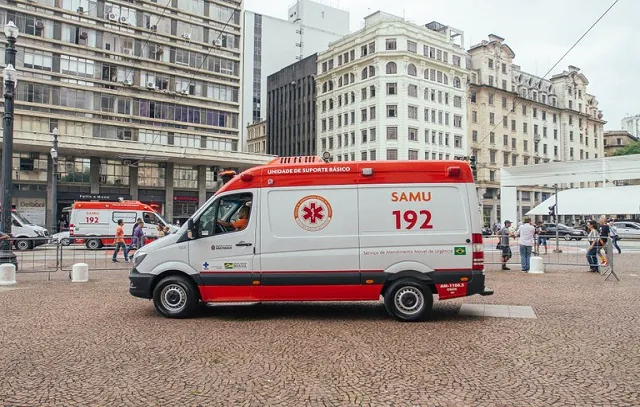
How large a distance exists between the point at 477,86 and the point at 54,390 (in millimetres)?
72103

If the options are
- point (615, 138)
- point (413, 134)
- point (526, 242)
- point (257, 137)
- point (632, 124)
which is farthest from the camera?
point (632, 124)

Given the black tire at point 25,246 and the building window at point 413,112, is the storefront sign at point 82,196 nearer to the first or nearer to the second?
the black tire at point 25,246

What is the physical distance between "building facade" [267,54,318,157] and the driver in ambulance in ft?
202

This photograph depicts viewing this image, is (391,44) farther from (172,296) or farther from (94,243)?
(172,296)

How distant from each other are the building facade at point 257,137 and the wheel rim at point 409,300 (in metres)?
79.8

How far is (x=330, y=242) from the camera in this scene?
7750 millimetres

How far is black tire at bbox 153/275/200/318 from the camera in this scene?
26.1 ft

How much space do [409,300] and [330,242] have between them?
152 centimetres

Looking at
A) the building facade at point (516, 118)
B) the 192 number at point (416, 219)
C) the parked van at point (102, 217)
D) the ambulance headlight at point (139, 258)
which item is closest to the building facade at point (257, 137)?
the building facade at point (516, 118)

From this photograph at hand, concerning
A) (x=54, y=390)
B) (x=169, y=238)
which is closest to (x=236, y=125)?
(x=169, y=238)

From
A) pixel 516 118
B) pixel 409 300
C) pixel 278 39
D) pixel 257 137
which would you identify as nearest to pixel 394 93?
pixel 516 118

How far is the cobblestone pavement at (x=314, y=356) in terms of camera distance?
450cm

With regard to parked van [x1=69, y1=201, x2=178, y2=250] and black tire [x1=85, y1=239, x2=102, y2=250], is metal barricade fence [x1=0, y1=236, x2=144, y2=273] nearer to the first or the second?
black tire [x1=85, y1=239, x2=102, y2=250]

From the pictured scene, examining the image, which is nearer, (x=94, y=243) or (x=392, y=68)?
(x=94, y=243)
